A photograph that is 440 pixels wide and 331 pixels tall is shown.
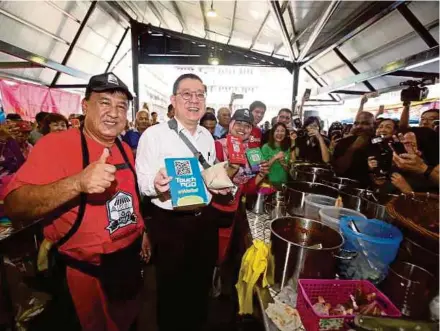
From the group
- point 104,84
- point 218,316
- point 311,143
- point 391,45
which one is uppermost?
point 391,45

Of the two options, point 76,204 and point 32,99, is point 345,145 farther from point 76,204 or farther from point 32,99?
point 32,99

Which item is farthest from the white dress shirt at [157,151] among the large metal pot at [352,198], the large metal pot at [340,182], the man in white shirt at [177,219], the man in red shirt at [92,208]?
the large metal pot at [340,182]

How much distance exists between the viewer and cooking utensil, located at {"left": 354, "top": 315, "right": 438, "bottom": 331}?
2.73ft

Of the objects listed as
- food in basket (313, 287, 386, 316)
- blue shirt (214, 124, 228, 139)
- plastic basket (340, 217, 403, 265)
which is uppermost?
blue shirt (214, 124, 228, 139)

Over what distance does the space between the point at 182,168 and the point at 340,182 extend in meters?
1.77

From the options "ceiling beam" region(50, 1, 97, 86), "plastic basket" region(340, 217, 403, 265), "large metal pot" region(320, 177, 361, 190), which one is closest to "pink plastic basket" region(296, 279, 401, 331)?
"plastic basket" region(340, 217, 403, 265)

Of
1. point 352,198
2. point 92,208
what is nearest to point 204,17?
point 352,198

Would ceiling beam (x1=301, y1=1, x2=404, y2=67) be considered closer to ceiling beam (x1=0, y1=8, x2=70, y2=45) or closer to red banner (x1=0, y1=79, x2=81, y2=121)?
ceiling beam (x1=0, y1=8, x2=70, y2=45)

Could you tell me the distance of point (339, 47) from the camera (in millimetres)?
5832

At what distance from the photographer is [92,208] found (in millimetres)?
1381

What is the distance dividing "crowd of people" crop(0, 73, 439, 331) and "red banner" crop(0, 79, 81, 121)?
15.7ft

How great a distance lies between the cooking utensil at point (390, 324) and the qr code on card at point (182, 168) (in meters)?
1.03

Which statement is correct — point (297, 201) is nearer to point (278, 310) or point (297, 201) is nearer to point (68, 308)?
point (278, 310)

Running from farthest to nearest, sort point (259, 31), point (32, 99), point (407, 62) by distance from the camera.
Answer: point (32, 99) < point (259, 31) < point (407, 62)
